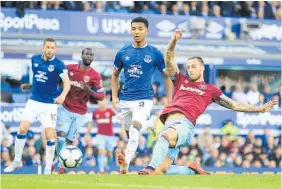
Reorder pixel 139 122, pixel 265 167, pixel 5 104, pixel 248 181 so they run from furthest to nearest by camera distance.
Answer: pixel 265 167 < pixel 5 104 < pixel 139 122 < pixel 248 181

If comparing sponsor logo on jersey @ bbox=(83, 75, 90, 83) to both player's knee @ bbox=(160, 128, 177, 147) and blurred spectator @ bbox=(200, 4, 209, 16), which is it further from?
blurred spectator @ bbox=(200, 4, 209, 16)

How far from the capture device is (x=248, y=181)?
15406 mm

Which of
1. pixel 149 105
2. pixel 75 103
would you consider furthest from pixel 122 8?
pixel 149 105

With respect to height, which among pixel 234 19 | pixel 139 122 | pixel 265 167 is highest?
pixel 234 19

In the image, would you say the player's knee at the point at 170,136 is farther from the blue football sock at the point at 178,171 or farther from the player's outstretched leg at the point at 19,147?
the player's outstretched leg at the point at 19,147

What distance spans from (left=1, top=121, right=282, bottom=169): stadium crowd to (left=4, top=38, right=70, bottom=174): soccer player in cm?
818

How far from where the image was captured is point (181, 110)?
16.5m

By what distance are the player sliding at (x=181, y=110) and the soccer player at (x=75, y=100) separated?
490 centimetres

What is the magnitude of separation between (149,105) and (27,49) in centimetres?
1276

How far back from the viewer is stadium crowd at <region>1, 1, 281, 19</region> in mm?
33062

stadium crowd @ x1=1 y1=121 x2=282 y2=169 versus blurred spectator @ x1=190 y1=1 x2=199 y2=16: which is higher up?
blurred spectator @ x1=190 y1=1 x2=199 y2=16

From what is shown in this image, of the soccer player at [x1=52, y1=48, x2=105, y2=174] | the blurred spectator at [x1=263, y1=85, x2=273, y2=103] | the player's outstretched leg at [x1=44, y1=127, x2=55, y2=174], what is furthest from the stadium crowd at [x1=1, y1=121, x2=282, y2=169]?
the player's outstretched leg at [x1=44, y1=127, x2=55, y2=174]

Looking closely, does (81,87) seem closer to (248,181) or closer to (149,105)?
(149,105)

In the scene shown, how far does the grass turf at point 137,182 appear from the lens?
1418 centimetres
